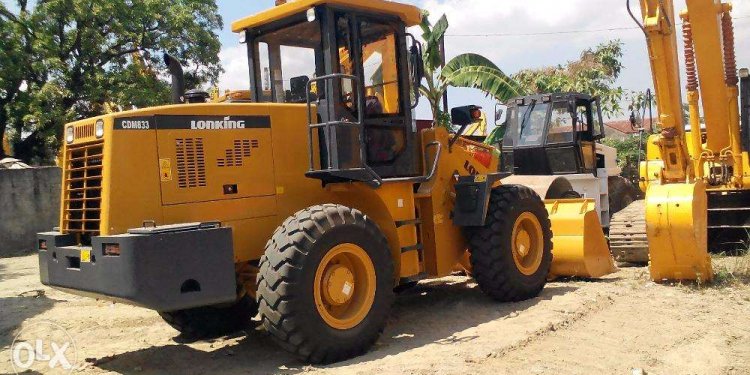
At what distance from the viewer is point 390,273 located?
5387mm

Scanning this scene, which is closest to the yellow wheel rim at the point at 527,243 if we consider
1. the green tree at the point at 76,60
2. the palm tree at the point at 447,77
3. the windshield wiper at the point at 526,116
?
the windshield wiper at the point at 526,116

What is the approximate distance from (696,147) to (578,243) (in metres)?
2.52

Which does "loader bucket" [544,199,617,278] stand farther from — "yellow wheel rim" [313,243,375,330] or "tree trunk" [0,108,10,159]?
"tree trunk" [0,108,10,159]

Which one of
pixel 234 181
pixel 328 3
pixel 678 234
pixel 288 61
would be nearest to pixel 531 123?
pixel 678 234

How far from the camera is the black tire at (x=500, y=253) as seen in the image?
6.54 metres

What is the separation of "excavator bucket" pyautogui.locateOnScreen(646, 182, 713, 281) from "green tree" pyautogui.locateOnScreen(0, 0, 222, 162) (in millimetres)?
14468

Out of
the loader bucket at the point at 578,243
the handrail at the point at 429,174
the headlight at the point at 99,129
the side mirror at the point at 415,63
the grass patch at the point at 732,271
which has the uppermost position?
the side mirror at the point at 415,63

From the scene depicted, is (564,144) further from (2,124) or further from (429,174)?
(2,124)

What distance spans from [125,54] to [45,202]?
20.4 feet

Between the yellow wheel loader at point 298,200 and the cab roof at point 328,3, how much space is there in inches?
0.6

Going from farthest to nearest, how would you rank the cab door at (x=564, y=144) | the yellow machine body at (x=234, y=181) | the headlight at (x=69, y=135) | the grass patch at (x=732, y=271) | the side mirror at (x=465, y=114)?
1. the cab door at (x=564, y=144)
2. the grass patch at (x=732, y=271)
3. the side mirror at (x=465, y=114)
4. the headlight at (x=69, y=135)
5. the yellow machine body at (x=234, y=181)

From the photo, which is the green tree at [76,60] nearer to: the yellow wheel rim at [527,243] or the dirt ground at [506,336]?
the dirt ground at [506,336]

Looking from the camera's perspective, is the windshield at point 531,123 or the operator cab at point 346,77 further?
the windshield at point 531,123

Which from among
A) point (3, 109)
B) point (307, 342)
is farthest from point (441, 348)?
point (3, 109)
